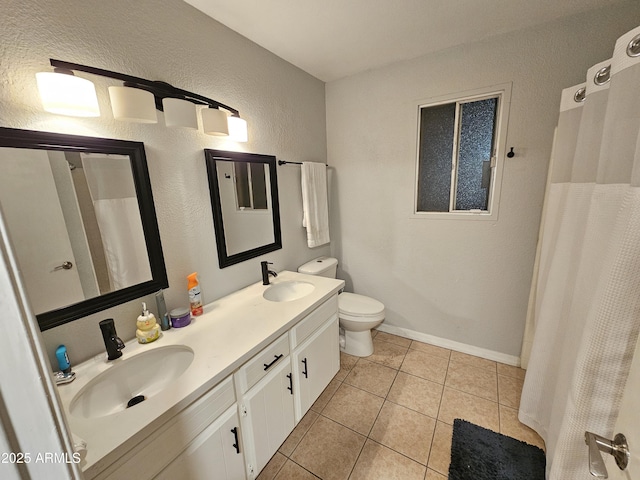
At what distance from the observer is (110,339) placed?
106 cm

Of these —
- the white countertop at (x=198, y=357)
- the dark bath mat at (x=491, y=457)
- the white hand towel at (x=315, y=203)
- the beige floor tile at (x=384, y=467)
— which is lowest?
the beige floor tile at (x=384, y=467)

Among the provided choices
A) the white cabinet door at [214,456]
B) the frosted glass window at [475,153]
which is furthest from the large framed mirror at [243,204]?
the frosted glass window at [475,153]

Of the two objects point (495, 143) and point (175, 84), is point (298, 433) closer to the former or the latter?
point (175, 84)

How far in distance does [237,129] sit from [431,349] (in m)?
2.36

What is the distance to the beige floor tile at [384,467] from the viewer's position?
133cm

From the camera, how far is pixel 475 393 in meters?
1.82

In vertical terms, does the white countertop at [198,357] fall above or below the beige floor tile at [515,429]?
above

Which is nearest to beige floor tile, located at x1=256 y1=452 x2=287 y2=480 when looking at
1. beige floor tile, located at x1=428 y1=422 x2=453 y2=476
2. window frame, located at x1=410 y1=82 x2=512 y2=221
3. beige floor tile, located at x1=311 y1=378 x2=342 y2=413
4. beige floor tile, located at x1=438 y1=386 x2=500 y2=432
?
beige floor tile, located at x1=311 y1=378 x2=342 y2=413

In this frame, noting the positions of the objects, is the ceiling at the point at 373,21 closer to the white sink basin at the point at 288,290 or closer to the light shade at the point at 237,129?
the light shade at the point at 237,129

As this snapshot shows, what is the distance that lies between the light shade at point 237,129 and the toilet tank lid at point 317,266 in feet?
3.74

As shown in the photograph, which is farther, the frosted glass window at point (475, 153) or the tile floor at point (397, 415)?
the frosted glass window at point (475, 153)

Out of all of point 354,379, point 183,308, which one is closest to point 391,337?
point 354,379

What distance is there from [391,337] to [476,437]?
106 cm

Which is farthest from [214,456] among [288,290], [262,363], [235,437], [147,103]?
[147,103]
